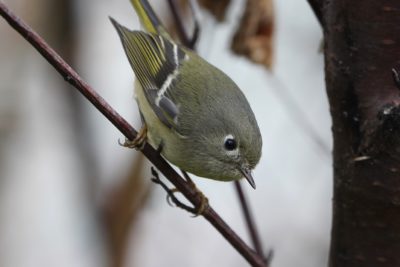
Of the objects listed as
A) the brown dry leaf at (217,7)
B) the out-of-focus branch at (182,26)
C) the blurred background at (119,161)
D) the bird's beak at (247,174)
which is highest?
the out-of-focus branch at (182,26)

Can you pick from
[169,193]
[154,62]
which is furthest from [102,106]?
[154,62]

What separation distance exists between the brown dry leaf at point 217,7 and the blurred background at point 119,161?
1.13ft

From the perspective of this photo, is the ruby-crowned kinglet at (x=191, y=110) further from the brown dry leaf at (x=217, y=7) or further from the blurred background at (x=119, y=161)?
the blurred background at (x=119, y=161)

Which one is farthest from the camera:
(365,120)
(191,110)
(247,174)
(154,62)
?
(154,62)

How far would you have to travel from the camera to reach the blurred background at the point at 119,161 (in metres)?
3.52

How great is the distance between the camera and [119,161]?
434 centimetres

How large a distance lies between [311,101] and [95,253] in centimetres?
165

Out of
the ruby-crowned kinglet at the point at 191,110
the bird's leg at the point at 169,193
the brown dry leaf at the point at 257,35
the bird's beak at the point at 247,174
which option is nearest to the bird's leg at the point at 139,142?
the ruby-crowned kinglet at the point at 191,110

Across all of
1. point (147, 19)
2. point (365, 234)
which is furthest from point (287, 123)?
point (365, 234)

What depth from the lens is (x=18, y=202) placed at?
16.8 feet

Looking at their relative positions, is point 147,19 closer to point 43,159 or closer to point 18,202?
point 18,202

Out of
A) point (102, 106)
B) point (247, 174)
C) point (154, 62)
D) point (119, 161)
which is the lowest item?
point (119, 161)

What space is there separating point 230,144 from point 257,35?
481 millimetres

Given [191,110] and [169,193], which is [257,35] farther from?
[169,193]
